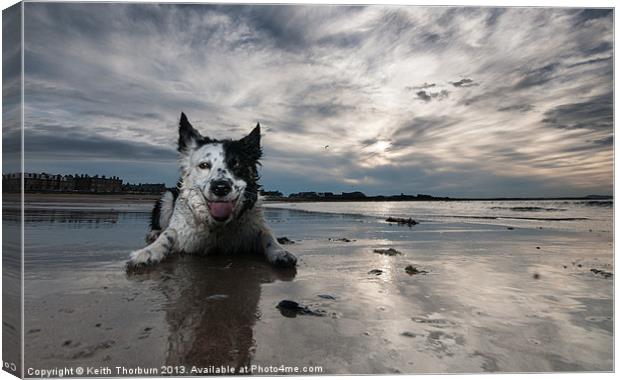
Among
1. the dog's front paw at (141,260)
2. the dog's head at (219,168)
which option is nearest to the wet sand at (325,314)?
the dog's front paw at (141,260)

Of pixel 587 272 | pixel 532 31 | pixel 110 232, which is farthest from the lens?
pixel 110 232

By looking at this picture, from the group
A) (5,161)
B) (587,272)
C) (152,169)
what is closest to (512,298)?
(587,272)

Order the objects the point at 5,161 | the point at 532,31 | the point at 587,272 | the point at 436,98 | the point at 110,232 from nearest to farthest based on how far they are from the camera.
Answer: the point at 5,161, the point at 532,31, the point at 436,98, the point at 587,272, the point at 110,232

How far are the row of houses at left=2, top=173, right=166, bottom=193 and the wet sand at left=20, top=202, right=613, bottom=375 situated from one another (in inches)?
30.0

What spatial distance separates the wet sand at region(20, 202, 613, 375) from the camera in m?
2.52

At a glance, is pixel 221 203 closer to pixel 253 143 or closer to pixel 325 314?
pixel 253 143

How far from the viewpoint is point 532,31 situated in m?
3.77

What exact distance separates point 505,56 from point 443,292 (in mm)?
2335

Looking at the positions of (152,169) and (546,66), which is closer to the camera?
(546,66)

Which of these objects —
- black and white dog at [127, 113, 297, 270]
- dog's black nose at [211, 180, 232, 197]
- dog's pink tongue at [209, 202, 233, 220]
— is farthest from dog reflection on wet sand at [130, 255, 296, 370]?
dog's black nose at [211, 180, 232, 197]

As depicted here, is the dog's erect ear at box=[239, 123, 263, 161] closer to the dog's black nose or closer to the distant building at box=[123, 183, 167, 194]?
the dog's black nose

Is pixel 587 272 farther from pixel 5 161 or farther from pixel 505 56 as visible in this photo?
pixel 5 161

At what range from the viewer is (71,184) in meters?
4.26

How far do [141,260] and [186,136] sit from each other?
1.39 m
